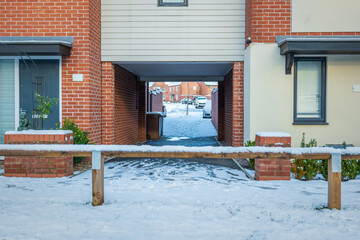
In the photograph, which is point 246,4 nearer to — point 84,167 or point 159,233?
point 84,167

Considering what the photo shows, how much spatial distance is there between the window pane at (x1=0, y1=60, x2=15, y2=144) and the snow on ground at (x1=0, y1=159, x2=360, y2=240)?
2.82 metres

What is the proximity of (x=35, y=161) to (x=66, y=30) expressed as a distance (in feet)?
11.9

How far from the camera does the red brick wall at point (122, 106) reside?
8.58m

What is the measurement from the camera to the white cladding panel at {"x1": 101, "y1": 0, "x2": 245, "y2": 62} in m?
8.30

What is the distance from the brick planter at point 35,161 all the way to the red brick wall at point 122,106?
9.49ft

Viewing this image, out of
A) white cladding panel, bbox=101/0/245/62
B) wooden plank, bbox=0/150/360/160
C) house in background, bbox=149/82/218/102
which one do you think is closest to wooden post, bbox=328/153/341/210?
wooden plank, bbox=0/150/360/160

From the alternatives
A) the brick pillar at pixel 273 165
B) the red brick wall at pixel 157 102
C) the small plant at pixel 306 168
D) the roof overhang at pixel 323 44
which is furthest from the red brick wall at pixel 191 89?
the brick pillar at pixel 273 165

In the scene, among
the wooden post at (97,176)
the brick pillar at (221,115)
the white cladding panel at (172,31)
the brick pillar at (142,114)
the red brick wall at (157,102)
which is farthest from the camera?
the red brick wall at (157,102)

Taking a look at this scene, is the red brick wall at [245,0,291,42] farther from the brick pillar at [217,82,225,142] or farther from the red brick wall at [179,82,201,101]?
the red brick wall at [179,82,201,101]

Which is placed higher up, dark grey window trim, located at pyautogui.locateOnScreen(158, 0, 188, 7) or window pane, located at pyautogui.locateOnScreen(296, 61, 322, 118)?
dark grey window trim, located at pyautogui.locateOnScreen(158, 0, 188, 7)

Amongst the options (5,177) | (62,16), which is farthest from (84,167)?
(62,16)

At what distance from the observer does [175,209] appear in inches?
156

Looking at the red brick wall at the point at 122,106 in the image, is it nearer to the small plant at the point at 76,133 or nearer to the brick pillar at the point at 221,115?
the small plant at the point at 76,133

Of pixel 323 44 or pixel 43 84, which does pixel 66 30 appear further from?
pixel 323 44
